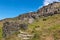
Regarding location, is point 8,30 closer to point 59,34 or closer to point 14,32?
point 14,32

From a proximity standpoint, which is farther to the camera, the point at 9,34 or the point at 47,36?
the point at 9,34

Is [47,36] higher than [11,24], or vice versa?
[11,24]

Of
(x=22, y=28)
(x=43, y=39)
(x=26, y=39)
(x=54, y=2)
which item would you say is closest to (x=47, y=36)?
(x=43, y=39)

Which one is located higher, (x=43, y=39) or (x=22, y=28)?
(x=22, y=28)

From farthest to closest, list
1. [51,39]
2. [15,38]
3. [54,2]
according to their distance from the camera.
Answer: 1. [54,2]
2. [15,38]
3. [51,39]

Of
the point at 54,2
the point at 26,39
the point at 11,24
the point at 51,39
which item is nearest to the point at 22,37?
the point at 26,39

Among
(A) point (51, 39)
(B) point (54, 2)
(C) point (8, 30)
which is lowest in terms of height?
(A) point (51, 39)

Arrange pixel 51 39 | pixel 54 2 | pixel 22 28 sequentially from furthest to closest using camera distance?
pixel 54 2
pixel 22 28
pixel 51 39

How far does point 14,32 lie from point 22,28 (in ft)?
16.8

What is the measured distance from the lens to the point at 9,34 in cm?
4034

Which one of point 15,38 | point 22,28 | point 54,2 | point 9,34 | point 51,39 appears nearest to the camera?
point 51,39

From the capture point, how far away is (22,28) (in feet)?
149

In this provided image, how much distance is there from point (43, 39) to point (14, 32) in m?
7.63

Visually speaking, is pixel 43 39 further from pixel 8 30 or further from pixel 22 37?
pixel 8 30
